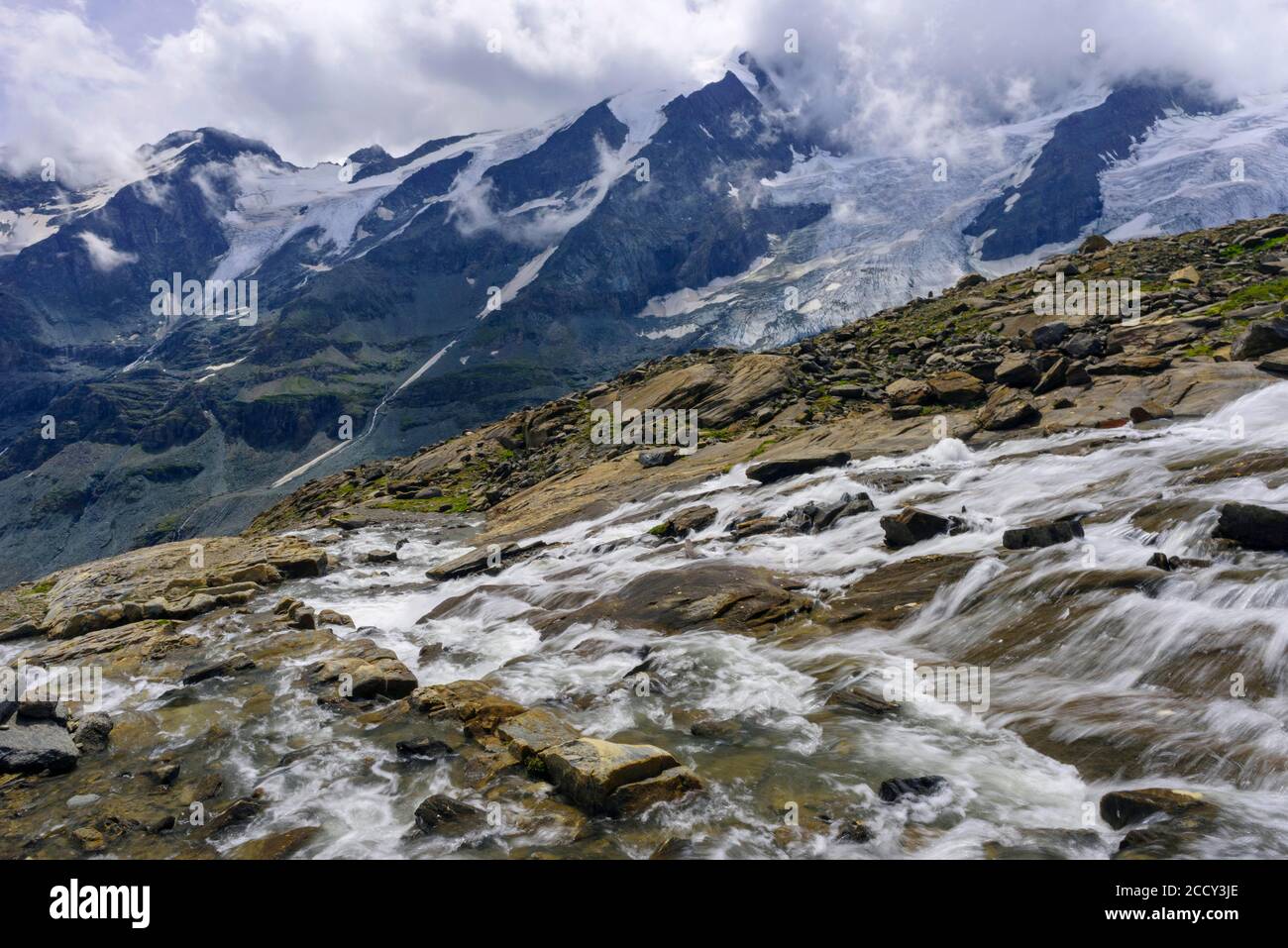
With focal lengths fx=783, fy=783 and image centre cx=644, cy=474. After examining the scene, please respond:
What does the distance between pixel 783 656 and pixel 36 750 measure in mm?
15231

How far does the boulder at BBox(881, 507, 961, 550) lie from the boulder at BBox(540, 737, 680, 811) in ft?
40.1

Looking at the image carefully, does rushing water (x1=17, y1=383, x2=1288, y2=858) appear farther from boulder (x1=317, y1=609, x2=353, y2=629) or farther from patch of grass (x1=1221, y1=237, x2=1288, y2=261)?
patch of grass (x1=1221, y1=237, x2=1288, y2=261)

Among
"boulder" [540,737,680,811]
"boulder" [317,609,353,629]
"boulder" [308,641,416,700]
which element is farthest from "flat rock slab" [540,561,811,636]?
"boulder" [540,737,680,811]

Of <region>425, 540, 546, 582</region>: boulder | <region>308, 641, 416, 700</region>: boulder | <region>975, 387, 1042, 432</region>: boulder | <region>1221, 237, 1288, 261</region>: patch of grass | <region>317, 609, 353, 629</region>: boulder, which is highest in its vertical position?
<region>1221, 237, 1288, 261</region>: patch of grass

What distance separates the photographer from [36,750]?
14703 millimetres

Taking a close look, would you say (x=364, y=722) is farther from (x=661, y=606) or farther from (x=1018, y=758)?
(x=1018, y=758)

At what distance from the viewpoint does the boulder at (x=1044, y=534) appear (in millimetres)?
19172

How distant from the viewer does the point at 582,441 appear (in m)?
56.0

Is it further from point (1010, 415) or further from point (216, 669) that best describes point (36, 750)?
point (1010, 415)

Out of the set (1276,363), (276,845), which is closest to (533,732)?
(276,845)

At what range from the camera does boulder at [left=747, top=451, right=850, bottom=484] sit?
33594 mm

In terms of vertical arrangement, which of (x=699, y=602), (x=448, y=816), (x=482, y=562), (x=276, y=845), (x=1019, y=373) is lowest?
(x=276, y=845)

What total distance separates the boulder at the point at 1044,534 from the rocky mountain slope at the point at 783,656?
0.09m
